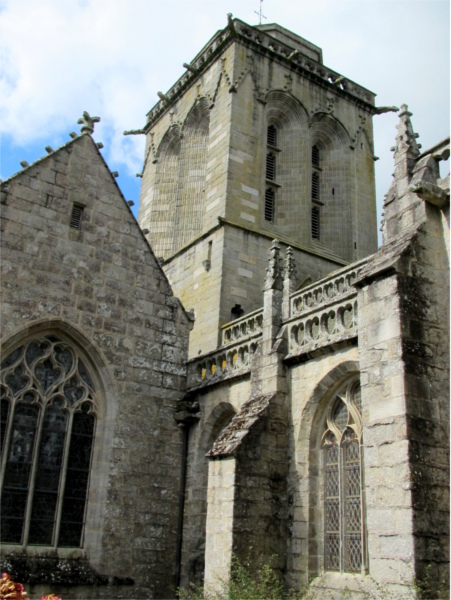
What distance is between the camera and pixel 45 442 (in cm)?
1195

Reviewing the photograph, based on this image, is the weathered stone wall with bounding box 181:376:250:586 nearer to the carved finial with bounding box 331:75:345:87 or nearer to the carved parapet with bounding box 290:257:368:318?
the carved parapet with bounding box 290:257:368:318

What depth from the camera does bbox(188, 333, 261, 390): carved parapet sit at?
13.0m

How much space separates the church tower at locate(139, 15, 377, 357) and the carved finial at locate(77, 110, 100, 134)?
A: 4.77m

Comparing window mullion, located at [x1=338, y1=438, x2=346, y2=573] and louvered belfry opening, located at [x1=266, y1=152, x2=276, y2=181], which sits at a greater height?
louvered belfry opening, located at [x1=266, y1=152, x2=276, y2=181]

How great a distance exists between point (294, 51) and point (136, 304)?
12.0 meters

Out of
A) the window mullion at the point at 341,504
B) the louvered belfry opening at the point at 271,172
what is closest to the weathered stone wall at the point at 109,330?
the window mullion at the point at 341,504

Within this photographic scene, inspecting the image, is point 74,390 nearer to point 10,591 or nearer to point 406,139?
point 10,591

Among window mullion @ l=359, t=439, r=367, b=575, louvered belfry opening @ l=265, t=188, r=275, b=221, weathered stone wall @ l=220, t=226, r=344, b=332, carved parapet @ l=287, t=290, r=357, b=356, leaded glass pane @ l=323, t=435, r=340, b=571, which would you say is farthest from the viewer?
louvered belfry opening @ l=265, t=188, r=275, b=221

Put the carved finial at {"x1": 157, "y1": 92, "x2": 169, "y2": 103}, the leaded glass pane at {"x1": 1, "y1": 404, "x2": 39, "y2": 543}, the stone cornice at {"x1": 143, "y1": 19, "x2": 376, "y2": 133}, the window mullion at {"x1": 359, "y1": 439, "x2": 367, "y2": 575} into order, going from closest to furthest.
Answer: the window mullion at {"x1": 359, "y1": 439, "x2": 367, "y2": 575}, the leaded glass pane at {"x1": 1, "y1": 404, "x2": 39, "y2": 543}, the stone cornice at {"x1": 143, "y1": 19, "x2": 376, "y2": 133}, the carved finial at {"x1": 157, "y1": 92, "x2": 169, "y2": 103}

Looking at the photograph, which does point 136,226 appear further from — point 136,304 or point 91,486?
point 91,486

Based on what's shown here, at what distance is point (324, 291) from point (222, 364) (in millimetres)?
2803

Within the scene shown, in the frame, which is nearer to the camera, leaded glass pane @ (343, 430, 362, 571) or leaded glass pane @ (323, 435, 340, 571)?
leaded glass pane @ (343, 430, 362, 571)

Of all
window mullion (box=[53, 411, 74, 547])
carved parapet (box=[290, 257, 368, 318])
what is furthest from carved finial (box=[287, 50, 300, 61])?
window mullion (box=[53, 411, 74, 547])

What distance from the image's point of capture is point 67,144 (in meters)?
13.8
